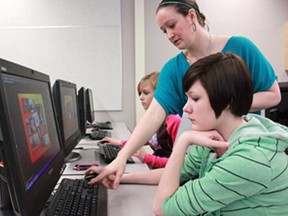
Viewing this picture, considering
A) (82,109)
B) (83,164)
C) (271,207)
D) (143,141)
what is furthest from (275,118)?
(82,109)

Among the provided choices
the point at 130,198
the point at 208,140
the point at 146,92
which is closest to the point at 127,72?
the point at 146,92

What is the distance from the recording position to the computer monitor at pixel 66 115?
49.8 inches

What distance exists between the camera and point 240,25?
151 inches

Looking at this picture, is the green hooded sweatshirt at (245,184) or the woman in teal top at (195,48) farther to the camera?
the woman in teal top at (195,48)

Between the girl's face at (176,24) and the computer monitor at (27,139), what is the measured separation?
0.59 m

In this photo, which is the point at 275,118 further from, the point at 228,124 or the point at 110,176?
the point at 110,176

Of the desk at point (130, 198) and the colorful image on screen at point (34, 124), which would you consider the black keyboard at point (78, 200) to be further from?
the colorful image on screen at point (34, 124)

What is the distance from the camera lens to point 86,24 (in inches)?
140

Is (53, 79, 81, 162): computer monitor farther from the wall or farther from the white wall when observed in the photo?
the white wall

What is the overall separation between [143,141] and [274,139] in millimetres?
600

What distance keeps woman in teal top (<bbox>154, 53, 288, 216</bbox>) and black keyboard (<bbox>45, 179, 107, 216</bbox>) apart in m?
0.18

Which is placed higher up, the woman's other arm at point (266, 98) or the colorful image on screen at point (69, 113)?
the woman's other arm at point (266, 98)

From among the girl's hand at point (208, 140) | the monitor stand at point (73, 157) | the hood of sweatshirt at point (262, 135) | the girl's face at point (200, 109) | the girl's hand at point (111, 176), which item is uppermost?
the girl's face at point (200, 109)

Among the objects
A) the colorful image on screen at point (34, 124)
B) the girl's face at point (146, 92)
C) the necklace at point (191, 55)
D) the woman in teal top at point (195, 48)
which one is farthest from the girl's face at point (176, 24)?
the girl's face at point (146, 92)
